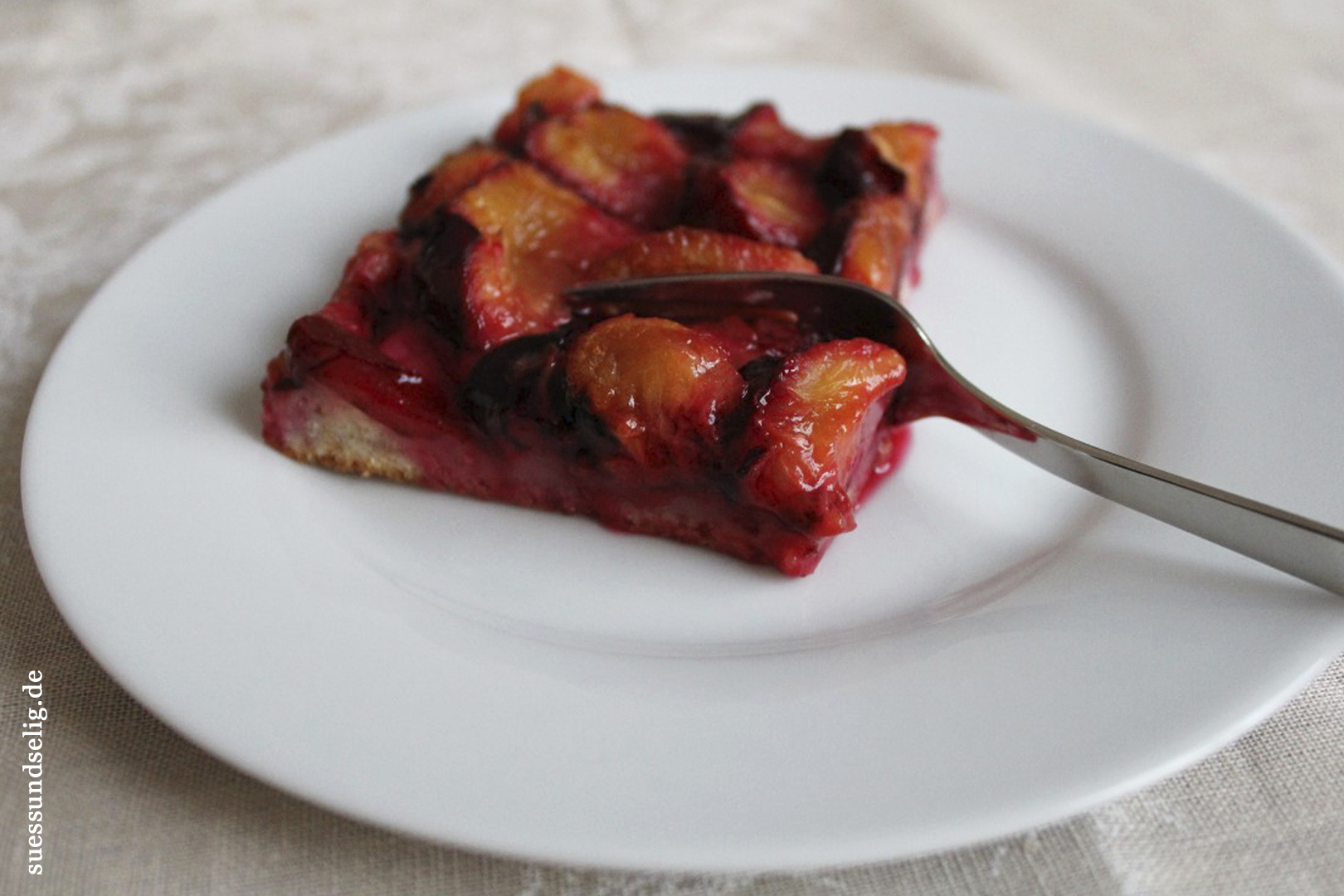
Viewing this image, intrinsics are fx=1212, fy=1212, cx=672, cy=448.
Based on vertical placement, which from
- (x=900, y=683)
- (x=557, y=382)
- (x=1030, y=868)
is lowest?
(x=1030, y=868)

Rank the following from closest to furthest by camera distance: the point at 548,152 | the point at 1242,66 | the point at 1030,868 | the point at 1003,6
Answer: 1. the point at 1030,868
2. the point at 548,152
3. the point at 1242,66
4. the point at 1003,6

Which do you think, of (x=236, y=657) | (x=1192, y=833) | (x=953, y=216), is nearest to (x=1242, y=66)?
(x=953, y=216)

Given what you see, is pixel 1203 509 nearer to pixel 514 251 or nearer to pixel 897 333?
pixel 897 333

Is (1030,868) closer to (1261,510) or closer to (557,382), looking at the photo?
(1261,510)

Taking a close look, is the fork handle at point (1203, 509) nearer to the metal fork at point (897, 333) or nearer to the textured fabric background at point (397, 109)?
the metal fork at point (897, 333)

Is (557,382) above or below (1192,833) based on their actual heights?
above

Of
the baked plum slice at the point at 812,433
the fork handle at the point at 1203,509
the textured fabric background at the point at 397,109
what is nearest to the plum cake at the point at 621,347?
the baked plum slice at the point at 812,433
